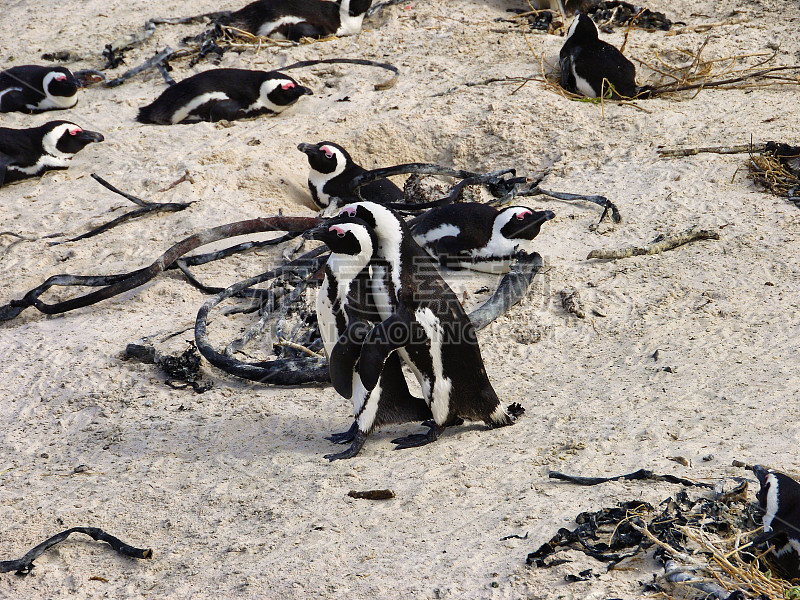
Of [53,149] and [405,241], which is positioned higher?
[405,241]

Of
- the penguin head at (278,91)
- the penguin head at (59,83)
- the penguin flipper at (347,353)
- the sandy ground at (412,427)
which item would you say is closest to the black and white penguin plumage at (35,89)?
the penguin head at (59,83)

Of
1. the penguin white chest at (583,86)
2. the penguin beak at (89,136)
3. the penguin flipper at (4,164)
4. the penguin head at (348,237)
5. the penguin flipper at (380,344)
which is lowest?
the penguin flipper at (4,164)

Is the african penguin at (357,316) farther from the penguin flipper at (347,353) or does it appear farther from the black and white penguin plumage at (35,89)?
the black and white penguin plumage at (35,89)

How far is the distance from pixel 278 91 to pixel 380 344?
159 inches

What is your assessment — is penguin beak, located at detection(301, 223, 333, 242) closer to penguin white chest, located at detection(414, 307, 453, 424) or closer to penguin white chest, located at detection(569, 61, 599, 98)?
penguin white chest, located at detection(414, 307, 453, 424)

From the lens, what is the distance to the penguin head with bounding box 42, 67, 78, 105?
6.45 metres

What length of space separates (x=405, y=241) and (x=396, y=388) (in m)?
0.58

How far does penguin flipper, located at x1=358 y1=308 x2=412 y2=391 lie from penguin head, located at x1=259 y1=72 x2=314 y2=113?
397 cm

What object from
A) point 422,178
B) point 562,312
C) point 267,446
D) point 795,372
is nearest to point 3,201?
point 422,178

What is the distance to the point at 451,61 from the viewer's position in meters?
6.96

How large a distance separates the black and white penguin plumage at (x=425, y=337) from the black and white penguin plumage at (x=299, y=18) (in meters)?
5.08

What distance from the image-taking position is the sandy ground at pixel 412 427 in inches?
93.0

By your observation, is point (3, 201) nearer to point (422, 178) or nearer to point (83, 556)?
point (422, 178)

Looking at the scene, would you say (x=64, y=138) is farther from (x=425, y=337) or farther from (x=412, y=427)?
(x=425, y=337)
